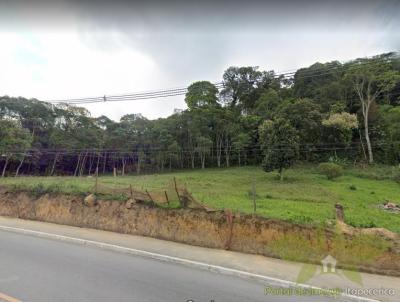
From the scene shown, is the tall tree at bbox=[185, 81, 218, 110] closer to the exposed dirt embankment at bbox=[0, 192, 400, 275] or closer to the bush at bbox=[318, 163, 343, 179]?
the bush at bbox=[318, 163, 343, 179]

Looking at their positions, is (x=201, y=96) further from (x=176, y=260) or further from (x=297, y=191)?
(x=176, y=260)

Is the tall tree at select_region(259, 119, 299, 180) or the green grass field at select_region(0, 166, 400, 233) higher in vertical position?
the tall tree at select_region(259, 119, 299, 180)

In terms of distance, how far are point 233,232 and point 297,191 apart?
16041mm

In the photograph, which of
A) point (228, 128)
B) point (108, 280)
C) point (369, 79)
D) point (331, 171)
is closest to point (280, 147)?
point (331, 171)

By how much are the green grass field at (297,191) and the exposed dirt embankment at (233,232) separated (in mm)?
780

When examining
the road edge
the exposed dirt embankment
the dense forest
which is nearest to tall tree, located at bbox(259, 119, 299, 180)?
the dense forest

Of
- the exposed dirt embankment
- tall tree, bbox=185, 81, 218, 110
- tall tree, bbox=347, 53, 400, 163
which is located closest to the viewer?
the exposed dirt embankment

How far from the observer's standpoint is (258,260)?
26.9ft

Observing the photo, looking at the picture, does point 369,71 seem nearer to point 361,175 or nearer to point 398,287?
point 361,175

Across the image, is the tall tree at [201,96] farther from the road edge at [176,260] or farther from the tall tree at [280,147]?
the road edge at [176,260]

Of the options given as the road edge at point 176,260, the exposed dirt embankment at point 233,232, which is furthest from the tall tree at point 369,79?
the road edge at point 176,260

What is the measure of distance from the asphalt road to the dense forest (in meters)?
28.9

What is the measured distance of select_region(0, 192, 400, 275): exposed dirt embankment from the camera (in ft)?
26.1

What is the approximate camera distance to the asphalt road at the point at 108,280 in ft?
17.4
